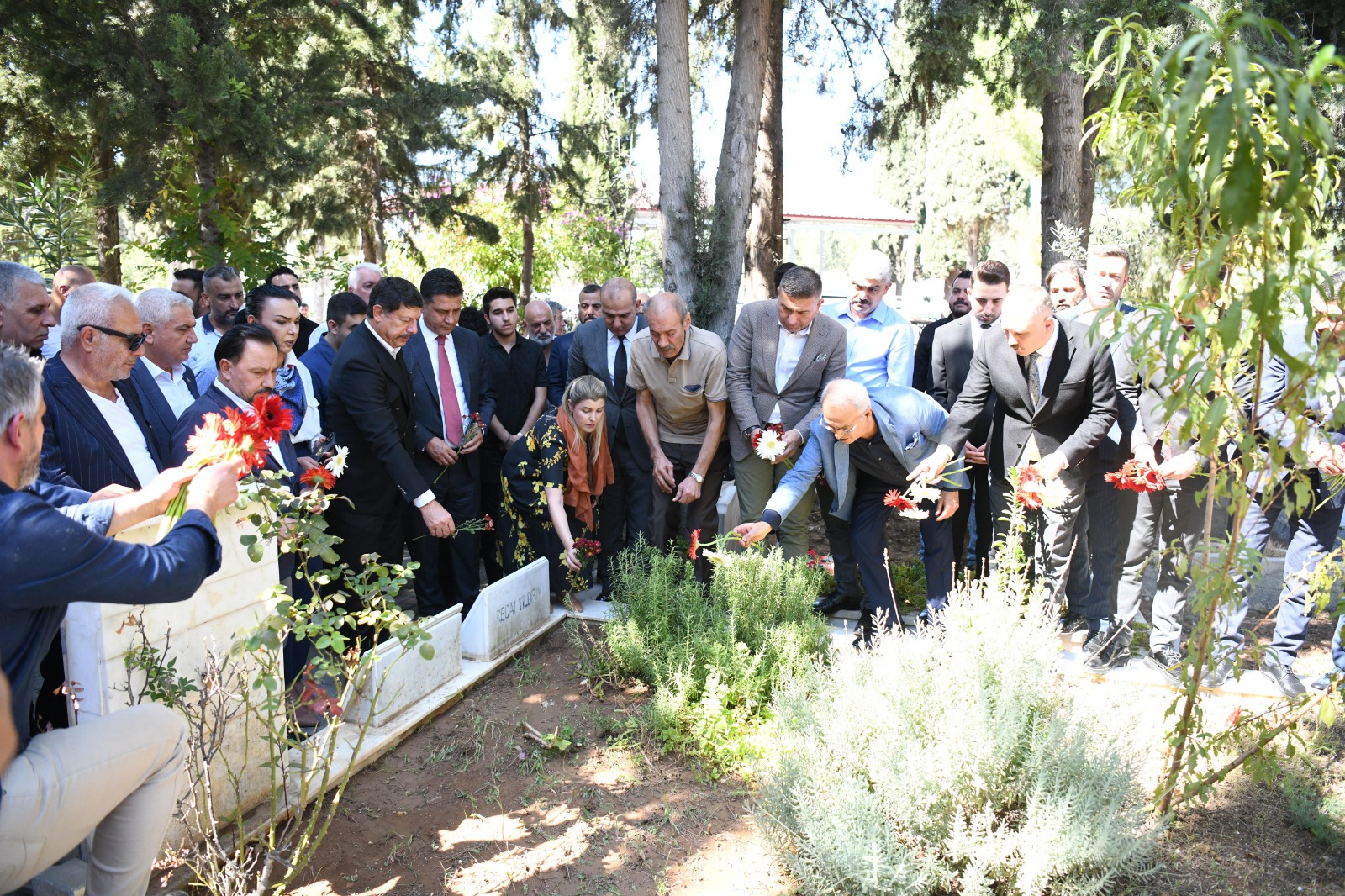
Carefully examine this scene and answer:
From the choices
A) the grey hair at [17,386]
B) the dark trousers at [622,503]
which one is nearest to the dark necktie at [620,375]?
the dark trousers at [622,503]

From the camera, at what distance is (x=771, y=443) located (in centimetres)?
527

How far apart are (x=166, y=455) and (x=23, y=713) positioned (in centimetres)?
150

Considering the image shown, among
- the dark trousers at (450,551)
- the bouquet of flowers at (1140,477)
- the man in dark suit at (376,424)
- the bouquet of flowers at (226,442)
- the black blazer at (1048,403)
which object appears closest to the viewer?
the bouquet of flowers at (226,442)

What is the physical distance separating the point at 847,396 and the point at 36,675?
327cm

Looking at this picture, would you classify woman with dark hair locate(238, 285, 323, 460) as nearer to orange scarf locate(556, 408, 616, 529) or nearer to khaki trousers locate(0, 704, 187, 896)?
orange scarf locate(556, 408, 616, 529)

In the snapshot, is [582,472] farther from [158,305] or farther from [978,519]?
[978,519]

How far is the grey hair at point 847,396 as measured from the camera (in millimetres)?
4355

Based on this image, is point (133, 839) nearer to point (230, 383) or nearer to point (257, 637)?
point (257, 637)

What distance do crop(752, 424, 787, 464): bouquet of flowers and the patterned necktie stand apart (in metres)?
2.47

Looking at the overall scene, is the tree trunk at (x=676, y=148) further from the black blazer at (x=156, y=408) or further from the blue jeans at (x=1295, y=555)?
the black blazer at (x=156, y=408)

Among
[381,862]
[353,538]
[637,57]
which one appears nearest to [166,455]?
[353,538]

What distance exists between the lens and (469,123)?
1443 centimetres

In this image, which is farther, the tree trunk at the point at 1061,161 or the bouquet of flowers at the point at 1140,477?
the tree trunk at the point at 1061,161

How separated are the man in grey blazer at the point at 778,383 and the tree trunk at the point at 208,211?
4871 mm
